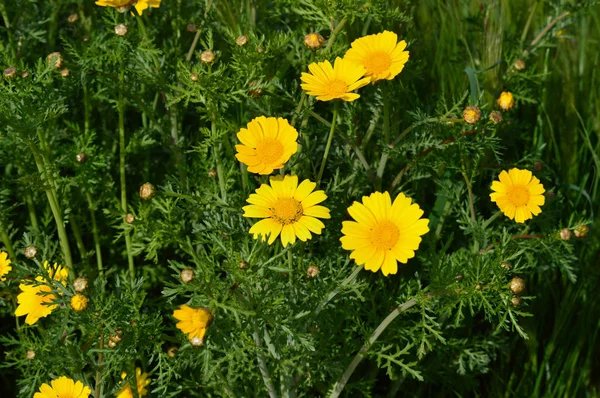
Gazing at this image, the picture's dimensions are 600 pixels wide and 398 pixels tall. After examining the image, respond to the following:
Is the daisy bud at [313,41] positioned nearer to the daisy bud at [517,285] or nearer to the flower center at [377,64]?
the flower center at [377,64]

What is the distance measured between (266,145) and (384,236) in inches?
13.8

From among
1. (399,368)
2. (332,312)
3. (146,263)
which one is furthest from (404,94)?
(146,263)

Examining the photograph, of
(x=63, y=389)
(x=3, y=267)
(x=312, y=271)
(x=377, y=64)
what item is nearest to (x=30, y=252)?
(x=3, y=267)

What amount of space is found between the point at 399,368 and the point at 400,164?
0.65 meters

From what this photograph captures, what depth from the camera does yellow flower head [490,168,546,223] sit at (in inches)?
73.8

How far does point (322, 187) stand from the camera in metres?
2.21

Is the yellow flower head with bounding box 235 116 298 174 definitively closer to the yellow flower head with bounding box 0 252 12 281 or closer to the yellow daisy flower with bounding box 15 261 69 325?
the yellow daisy flower with bounding box 15 261 69 325

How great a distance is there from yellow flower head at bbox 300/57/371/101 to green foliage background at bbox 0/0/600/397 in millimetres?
92

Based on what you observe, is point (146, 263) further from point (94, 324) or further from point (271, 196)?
point (271, 196)

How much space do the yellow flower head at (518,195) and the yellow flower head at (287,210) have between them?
1.77 ft

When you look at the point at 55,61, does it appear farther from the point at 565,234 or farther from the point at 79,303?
the point at 565,234

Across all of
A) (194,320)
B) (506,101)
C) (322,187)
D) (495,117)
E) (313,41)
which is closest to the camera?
(194,320)

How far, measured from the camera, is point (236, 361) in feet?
6.29

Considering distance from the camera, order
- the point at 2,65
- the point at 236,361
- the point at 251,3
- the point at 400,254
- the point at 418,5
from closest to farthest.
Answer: the point at 400,254 < the point at 236,361 < the point at 2,65 < the point at 251,3 < the point at 418,5
